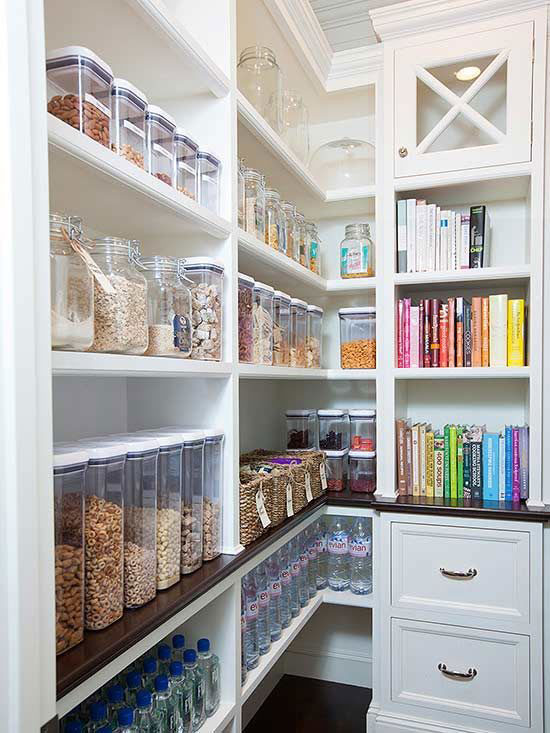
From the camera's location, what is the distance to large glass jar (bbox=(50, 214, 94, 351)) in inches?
35.0

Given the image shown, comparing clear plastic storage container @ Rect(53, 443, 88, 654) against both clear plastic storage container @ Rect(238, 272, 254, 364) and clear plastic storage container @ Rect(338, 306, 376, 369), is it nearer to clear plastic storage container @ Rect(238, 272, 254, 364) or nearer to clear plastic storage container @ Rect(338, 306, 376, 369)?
clear plastic storage container @ Rect(238, 272, 254, 364)

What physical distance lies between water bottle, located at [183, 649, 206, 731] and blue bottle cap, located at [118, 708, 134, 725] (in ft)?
0.78

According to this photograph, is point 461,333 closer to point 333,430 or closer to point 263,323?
point 333,430

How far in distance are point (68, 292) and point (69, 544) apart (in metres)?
0.42

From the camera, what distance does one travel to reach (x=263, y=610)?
171cm

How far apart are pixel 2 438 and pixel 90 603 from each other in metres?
0.40

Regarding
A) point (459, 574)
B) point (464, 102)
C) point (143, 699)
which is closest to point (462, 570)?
point (459, 574)

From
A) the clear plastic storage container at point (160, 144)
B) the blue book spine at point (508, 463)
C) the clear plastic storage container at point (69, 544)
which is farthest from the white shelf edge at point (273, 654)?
the clear plastic storage container at point (160, 144)

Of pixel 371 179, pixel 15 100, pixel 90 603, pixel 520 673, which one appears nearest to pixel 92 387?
pixel 90 603

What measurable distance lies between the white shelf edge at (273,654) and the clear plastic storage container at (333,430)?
61 cm

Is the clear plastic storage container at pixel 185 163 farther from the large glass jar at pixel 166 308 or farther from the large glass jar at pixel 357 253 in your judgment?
the large glass jar at pixel 357 253

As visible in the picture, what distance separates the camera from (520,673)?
6.52 ft

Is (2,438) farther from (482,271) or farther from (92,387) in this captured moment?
(482,271)

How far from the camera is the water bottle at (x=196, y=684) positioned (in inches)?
51.1
